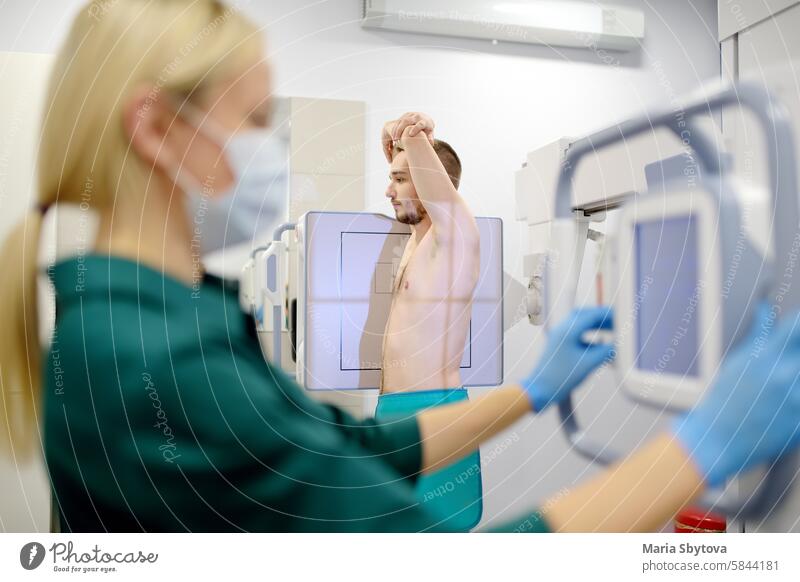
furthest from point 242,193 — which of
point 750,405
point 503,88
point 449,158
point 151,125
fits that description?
point 750,405

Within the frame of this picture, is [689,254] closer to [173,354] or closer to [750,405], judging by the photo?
[750,405]

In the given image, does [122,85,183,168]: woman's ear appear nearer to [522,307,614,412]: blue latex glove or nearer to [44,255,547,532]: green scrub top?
[44,255,547,532]: green scrub top

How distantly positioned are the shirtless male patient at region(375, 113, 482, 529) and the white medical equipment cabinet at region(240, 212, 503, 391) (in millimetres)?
16

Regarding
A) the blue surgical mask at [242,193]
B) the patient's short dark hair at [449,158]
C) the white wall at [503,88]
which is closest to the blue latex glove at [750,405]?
the white wall at [503,88]

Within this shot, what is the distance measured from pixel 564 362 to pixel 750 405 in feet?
0.67

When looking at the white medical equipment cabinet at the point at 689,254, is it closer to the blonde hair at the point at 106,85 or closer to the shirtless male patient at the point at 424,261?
the shirtless male patient at the point at 424,261

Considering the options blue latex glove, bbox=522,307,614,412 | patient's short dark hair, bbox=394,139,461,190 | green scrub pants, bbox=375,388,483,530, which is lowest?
green scrub pants, bbox=375,388,483,530

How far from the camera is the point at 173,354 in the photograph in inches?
23.5

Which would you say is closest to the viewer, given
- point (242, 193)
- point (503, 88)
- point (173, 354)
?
point (173, 354)

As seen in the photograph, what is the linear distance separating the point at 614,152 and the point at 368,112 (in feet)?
0.89

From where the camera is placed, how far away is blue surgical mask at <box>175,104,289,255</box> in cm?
67

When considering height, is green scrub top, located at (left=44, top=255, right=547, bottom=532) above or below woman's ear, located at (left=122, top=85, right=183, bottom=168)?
below

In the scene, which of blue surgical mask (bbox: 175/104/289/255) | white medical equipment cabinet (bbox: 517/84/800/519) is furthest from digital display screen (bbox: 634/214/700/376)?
blue surgical mask (bbox: 175/104/289/255)

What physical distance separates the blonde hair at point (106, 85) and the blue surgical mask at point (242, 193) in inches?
1.7
